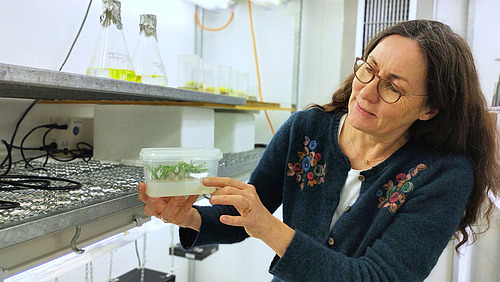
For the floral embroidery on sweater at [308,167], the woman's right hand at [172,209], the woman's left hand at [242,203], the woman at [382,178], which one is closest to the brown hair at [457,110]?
the woman at [382,178]

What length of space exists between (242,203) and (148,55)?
2.32 feet

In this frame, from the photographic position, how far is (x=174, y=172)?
739 mm

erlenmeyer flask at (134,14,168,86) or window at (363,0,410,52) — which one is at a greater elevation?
window at (363,0,410,52)

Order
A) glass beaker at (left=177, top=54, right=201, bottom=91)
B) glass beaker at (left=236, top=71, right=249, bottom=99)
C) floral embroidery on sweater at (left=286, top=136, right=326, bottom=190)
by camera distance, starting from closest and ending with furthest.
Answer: floral embroidery on sweater at (left=286, top=136, right=326, bottom=190) < glass beaker at (left=177, top=54, right=201, bottom=91) < glass beaker at (left=236, top=71, right=249, bottom=99)

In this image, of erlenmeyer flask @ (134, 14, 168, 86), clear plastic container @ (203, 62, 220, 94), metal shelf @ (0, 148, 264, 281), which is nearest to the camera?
metal shelf @ (0, 148, 264, 281)

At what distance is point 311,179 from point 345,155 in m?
0.11

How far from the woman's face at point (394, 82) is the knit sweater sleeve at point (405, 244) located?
0.52ft

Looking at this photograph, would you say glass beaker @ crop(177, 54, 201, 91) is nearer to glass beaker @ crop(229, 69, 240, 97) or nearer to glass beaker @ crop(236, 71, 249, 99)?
glass beaker @ crop(229, 69, 240, 97)

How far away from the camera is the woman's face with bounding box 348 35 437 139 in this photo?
0.88 metres

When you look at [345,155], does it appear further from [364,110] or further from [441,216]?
[441,216]

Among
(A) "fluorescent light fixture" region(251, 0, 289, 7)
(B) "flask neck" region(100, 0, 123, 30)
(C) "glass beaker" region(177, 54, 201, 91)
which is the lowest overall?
(C) "glass beaker" region(177, 54, 201, 91)

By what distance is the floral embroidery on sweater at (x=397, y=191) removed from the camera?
35.4 inches

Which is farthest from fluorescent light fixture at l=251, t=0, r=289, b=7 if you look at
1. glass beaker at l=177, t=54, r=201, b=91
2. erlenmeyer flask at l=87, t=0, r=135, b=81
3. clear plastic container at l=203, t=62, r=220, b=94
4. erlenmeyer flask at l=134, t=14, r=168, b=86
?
erlenmeyer flask at l=87, t=0, r=135, b=81

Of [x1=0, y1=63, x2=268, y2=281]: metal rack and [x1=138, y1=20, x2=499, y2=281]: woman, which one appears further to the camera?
[x1=138, y1=20, x2=499, y2=281]: woman
